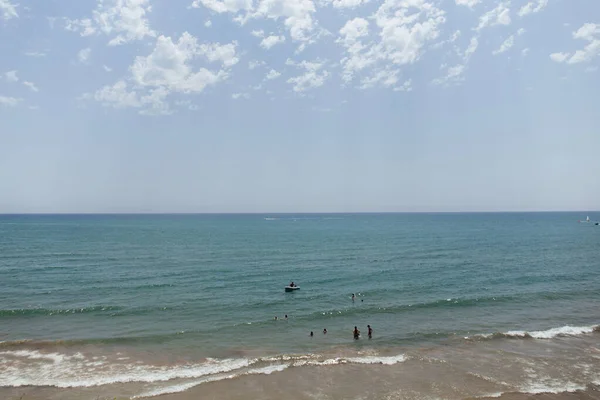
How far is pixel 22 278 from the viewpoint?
59750mm

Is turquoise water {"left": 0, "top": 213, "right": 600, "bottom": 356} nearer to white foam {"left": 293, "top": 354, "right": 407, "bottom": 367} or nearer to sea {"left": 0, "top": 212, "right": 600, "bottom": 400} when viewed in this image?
sea {"left": 0, "top": 212, "right": 600, "bottom": 400}

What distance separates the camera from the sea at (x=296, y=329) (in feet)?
88.5

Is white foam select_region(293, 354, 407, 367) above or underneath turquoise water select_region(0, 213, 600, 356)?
underneath

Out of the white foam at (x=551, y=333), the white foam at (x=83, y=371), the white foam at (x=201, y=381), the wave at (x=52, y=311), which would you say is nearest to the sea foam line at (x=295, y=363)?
the white foam at (x=201, y=381)

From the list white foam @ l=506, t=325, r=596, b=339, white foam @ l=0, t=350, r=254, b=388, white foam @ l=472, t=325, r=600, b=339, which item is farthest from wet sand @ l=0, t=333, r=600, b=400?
white foam @ l=506, t=325, r=596, b=339

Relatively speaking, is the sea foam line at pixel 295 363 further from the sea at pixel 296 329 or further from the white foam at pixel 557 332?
the white foam at pixel 557 332

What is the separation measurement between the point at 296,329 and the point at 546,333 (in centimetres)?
2359

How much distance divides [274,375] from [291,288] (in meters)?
24.5

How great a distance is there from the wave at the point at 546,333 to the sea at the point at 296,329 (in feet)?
0.86

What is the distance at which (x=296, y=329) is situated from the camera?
38594 mm

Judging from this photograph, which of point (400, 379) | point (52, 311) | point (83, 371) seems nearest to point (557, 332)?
point (400, 379)

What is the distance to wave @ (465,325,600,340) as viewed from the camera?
35.8 metres

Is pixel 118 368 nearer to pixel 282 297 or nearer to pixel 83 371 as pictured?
pixel 83 371

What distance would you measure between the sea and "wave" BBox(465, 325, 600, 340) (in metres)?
0.26
